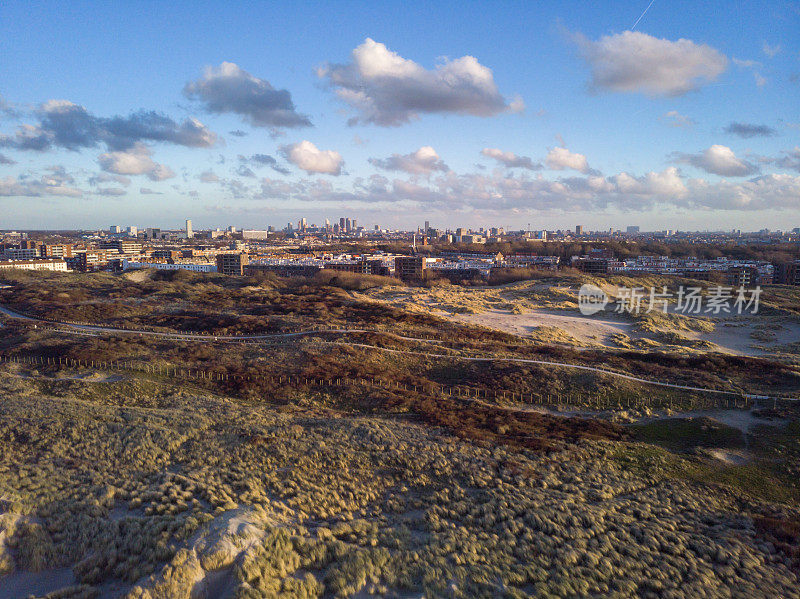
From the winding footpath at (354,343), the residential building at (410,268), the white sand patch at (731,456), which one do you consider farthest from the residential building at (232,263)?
the white sand patch at (731,456)

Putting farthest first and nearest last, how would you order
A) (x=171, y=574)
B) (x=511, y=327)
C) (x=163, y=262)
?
(x=163, y=262) < (x=511, y=327) < (x=171, y=574)

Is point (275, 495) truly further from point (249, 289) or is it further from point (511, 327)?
point (249, 289)

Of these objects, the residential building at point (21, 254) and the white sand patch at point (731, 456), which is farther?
the residential building at point (21, 254)

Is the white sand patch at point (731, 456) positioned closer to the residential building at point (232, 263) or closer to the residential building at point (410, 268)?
the residential building at point (410, 268)

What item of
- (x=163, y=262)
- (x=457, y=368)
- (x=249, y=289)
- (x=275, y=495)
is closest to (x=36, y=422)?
(x=275, y=495)
